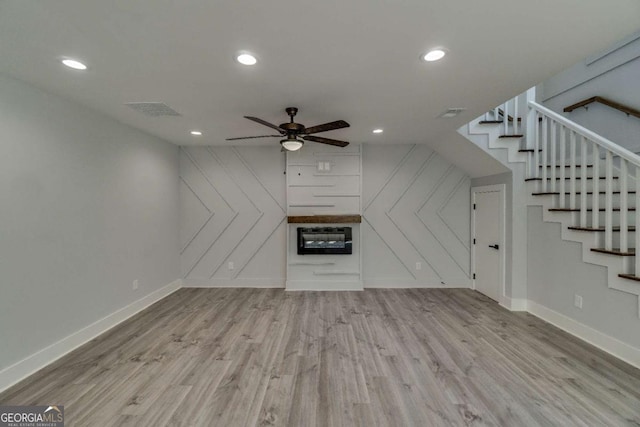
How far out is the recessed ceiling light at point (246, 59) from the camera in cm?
187

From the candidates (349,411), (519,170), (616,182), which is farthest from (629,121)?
(349,411)

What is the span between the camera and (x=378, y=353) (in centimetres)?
258

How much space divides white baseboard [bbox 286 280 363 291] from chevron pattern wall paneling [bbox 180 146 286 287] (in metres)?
0.31

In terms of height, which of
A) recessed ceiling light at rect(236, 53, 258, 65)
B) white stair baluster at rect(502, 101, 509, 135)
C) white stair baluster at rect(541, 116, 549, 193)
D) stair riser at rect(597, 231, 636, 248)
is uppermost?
white stair baluster at rect(502, 101, 509, 135)

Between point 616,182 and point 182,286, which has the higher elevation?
point 616,182

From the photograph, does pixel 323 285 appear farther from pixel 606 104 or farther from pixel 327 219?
pixel 606 104

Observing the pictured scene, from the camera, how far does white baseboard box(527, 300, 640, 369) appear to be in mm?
2375

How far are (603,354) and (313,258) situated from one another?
3.60 meters

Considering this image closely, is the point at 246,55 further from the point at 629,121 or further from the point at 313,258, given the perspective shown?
the point at 629,121

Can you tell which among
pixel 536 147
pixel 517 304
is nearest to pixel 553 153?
pixel 536 147

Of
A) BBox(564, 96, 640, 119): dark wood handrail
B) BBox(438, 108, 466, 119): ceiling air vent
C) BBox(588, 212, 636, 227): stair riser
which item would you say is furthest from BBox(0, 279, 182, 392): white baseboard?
BBox(564, 96, 640, 119): dark wood handrail

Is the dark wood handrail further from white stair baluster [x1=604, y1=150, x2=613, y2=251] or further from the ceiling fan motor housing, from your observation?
the ceiling fan motor housing

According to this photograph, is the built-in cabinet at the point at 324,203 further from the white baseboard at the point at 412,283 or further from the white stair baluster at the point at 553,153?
the white stair baluster at the point at 553,153

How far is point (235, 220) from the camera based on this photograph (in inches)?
189
